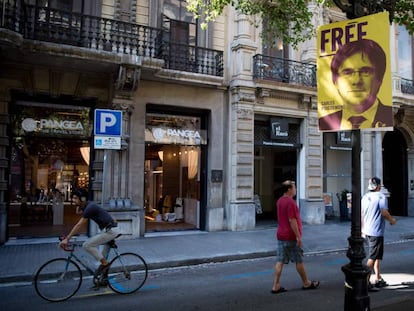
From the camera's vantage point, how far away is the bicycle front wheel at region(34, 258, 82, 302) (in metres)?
5.98

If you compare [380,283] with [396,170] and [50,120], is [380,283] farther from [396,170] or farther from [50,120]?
[396,170]

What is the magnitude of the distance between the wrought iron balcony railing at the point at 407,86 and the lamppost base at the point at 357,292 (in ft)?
50.5

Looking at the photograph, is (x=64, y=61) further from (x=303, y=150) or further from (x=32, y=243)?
(x=303, y=150)

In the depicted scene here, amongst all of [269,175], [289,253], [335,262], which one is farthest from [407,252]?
[269,175]

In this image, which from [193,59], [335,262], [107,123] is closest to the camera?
[107,123]

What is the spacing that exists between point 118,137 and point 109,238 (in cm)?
272

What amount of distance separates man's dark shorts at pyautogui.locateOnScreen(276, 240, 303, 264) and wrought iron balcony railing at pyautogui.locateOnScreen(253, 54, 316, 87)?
28.1 ft

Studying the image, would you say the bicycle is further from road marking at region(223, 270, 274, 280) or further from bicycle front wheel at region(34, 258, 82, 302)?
road marking at region(223, 270, 274, 280)

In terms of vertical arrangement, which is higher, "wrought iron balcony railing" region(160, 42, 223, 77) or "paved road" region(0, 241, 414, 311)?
"wrought iron balcony railing" region(160, 42, 223, 77)

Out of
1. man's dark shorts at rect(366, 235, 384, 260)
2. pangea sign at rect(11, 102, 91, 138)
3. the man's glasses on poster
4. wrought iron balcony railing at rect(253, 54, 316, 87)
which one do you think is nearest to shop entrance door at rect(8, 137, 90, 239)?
pangea sign at rect(11, 102, 91, 138)

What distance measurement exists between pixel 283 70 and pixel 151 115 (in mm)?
5528

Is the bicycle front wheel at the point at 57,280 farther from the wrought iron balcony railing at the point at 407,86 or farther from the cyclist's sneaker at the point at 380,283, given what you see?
the wrought iron balcony railing at the point at 407,86

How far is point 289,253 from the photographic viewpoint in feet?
20.4

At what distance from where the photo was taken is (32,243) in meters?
10.5
